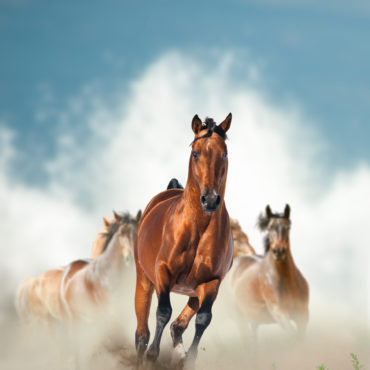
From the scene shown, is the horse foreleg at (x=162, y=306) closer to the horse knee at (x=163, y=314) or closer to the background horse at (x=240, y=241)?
the horse knee at (x=163, y=314)

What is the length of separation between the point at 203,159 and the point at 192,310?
1776 mm

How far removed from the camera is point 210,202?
6.58 metres

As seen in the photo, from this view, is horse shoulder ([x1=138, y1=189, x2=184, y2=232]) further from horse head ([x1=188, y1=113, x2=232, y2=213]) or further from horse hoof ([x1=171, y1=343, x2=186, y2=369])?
horse hoof ([x1=171, y1=343, x2=186, y2=369])

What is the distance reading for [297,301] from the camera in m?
14.1

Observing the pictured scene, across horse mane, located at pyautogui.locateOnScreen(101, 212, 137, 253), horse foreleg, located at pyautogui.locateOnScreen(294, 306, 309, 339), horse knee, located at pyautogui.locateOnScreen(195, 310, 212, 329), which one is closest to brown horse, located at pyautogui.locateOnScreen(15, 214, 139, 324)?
horse mane, located at pyautogui.locateOnScreen(101, 212, 137, 253)

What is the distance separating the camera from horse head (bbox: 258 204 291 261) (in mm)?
13688

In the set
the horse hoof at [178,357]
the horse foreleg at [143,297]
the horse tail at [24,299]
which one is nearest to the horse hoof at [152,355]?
the horse hoof at [178,357]

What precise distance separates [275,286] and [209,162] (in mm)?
8070

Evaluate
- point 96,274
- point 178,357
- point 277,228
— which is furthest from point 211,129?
point 96,274

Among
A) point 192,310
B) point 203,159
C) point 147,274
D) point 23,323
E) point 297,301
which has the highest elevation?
point 23,323

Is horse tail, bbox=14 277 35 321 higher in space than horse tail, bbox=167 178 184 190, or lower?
higher

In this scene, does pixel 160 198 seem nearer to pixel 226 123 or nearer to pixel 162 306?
pixel 226 123

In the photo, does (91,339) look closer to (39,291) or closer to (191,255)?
(39,291)

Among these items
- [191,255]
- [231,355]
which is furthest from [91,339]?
[191,255]
